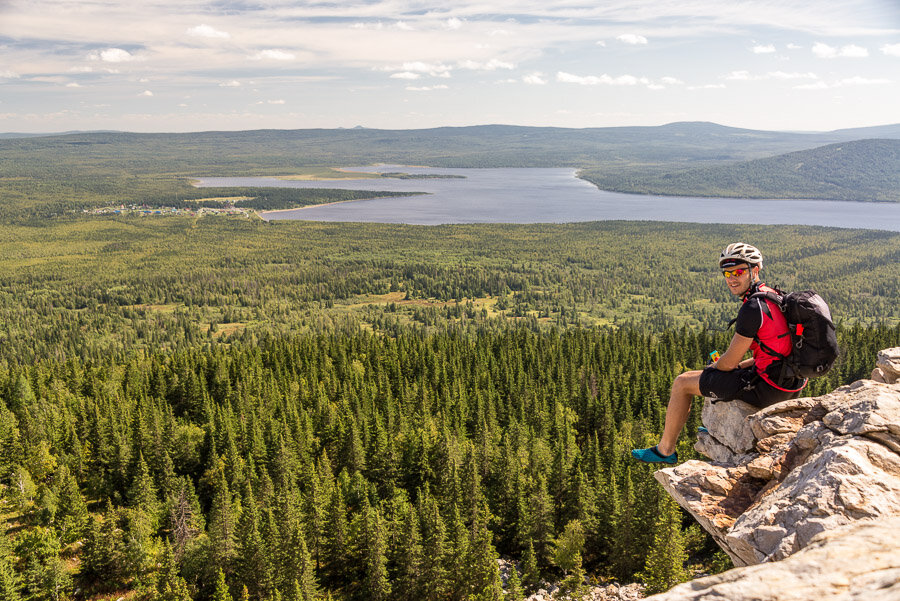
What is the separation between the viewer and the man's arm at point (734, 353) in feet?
52.1

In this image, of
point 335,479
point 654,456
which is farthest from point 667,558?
point 335,479

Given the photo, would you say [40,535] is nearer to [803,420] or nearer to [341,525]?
[341,525]

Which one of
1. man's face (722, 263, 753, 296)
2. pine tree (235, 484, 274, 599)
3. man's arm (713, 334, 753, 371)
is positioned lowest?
pine tree (235, 484, 274, 599)

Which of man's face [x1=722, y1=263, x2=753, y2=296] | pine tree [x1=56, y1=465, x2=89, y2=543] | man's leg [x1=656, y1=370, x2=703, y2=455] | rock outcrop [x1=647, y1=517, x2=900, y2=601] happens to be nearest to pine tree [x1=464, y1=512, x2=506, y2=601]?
pine tree [x1=56, y1=465, x2=89, y2=543]

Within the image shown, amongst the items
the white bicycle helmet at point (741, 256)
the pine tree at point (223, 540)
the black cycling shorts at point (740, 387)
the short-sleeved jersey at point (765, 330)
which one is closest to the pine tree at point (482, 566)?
the pine tree at point (223, 540)

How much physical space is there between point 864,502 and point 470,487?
6341cm

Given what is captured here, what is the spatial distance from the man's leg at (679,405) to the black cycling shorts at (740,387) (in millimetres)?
347

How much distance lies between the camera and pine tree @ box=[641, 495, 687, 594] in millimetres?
54938

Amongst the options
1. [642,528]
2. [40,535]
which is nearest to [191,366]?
[40,535]

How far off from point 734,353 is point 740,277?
231cm

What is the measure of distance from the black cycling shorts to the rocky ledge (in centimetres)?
68

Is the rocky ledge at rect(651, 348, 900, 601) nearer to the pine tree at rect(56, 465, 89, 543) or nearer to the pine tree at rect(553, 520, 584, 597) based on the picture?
the pine tree at rect(553, 520, 584, 597)

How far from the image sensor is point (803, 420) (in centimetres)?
1767

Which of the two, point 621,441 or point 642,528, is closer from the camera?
point 642,528
